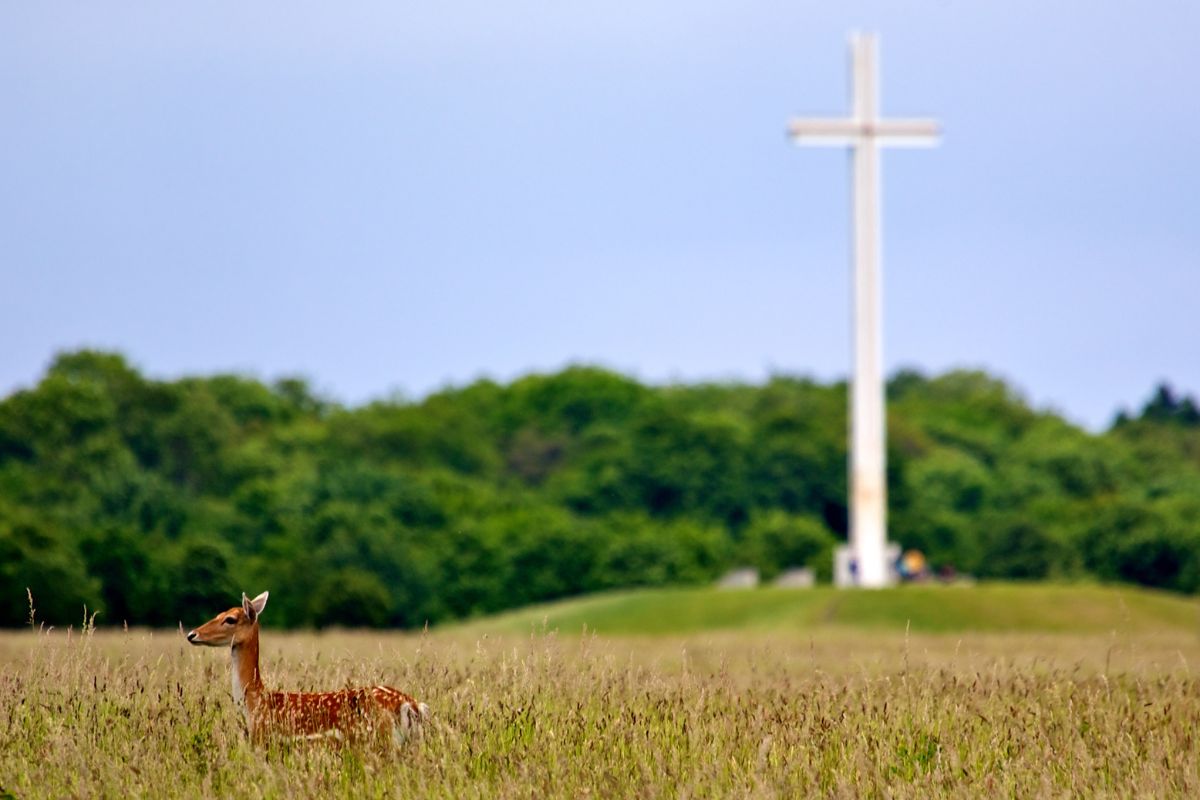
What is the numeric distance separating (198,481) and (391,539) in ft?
92.0

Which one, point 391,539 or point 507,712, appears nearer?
point 507,712

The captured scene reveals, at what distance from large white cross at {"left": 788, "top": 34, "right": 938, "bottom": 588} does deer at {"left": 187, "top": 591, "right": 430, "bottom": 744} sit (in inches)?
1775

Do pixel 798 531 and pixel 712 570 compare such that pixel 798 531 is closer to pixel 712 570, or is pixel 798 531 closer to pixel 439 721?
pixel 712 570

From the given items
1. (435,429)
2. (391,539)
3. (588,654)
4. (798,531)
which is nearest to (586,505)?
(435,429)

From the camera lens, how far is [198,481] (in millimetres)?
101688

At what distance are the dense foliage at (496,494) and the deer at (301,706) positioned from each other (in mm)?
39160

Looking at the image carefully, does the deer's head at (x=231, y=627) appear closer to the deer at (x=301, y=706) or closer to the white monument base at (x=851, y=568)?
the deer at (x=301, y=706)

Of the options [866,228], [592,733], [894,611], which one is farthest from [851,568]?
[592,733]

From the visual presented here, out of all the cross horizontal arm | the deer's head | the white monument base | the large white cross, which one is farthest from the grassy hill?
the deer's head

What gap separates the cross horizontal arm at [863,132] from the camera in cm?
5434

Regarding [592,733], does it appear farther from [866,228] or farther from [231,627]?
[866,228]

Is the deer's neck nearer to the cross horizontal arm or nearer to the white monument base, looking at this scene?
the cross horizontal arm

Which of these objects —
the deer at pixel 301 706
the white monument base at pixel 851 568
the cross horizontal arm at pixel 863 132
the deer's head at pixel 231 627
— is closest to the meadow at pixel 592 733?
the deer at pixel 301 706

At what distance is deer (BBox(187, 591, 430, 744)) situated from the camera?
33.9ft
